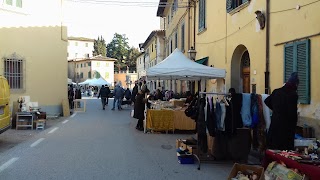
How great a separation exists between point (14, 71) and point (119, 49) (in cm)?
9240

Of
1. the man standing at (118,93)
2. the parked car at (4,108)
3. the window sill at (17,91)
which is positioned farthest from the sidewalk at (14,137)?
the man standing at (118,93)

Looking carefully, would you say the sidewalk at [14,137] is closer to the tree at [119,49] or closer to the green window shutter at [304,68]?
the green window shutter at [304,68]

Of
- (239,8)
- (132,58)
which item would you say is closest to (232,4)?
(239,8)

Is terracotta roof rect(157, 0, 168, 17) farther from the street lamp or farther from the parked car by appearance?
the parked car

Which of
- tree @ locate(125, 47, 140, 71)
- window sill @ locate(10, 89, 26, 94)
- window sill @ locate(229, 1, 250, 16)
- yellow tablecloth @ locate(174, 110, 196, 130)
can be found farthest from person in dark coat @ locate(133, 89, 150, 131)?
tree @ locate(125, 47, 140, 71)

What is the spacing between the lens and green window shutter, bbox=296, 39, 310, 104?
26.1ft

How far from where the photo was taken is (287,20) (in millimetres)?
9047

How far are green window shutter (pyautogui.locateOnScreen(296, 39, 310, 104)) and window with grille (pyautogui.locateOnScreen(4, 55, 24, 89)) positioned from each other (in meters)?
12.8

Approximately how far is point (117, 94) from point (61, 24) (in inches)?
292

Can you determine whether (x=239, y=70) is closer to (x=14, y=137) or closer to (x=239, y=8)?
(x=239, y=8)

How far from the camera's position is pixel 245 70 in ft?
43.2

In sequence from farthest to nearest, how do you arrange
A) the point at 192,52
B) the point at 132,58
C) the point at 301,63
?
the point at 132,58 < the point at 192,52 < the point at 301,63

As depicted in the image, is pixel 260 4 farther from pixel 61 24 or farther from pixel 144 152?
pixel 61 24

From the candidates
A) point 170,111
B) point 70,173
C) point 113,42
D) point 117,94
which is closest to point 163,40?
point 117,94
